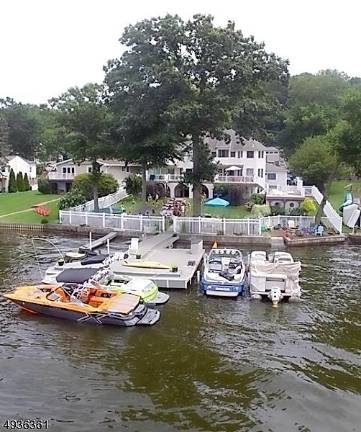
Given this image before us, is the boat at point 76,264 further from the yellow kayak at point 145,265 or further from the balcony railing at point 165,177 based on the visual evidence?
the balcony railing at point 165,177

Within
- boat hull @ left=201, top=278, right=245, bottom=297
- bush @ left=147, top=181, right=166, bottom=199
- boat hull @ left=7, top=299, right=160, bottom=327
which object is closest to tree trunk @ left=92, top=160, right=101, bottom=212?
bush @ left=147, top=181, right=166, bottom=199

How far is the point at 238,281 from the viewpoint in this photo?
852 inches

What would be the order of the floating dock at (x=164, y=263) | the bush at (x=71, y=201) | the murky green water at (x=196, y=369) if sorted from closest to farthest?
1. the murky green water at (x=196, y=369)
2. the floating dock at (x=164, y=263)
3. the bush at (x=71, y=201)

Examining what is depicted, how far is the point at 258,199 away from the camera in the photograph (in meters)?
47.4

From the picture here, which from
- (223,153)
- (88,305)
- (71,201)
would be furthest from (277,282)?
(223,153)

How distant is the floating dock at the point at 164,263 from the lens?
74.0 ft

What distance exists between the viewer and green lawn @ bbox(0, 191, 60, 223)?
1687 inches

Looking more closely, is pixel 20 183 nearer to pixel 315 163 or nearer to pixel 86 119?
pixel 86 119

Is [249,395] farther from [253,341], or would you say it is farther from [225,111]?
[225,111]

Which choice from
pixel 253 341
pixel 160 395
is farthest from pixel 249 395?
pixel 253 341

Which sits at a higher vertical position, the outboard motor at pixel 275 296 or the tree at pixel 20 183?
the tree at pixel 20 183

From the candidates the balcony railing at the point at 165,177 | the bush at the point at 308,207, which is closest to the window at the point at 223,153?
the balcony railing at the point at 165,177

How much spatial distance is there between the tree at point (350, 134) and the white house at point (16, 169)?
4781 cm

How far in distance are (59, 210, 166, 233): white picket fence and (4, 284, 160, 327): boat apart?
17898mm
